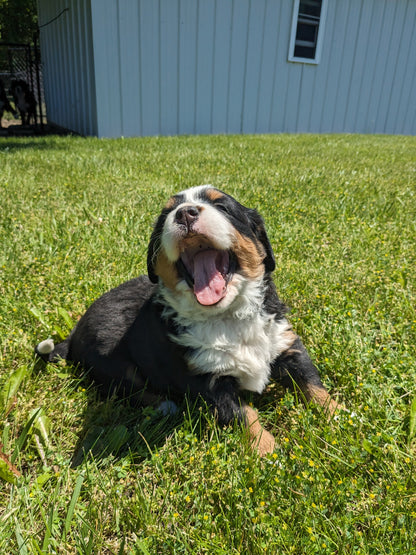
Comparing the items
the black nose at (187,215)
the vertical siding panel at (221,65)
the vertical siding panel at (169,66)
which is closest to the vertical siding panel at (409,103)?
the vertical siding panel at (221,65)

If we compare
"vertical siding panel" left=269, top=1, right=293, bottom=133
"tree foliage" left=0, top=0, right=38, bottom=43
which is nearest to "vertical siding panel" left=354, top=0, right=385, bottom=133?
"vertical siding panel" left=269, top=1, right=293, bottom=133

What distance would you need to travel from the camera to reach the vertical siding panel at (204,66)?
10812 mm

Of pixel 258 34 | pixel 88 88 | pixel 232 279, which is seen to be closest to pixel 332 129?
pixel 258 34

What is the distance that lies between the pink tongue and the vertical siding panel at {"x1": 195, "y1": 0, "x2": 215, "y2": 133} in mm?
10583

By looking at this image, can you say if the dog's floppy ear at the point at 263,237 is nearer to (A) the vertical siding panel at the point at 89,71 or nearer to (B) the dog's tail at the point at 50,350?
(B) the dog's tail at the point at 50,350

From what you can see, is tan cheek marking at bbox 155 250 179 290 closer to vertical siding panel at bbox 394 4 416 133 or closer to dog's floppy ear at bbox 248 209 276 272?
dog's floppy ear at bbox 248 209 276 272

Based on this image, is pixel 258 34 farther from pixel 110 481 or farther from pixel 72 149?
pixel 110 481

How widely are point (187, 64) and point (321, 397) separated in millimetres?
10977

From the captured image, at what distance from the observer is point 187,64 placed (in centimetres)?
1104

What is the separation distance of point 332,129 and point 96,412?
14283mm

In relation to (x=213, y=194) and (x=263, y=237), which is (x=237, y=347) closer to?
(x=263, y=237)

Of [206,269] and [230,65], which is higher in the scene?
[230,65]

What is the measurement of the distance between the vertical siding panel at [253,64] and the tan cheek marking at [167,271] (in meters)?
11.4

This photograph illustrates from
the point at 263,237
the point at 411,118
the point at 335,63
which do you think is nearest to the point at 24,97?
the point at 335,63
